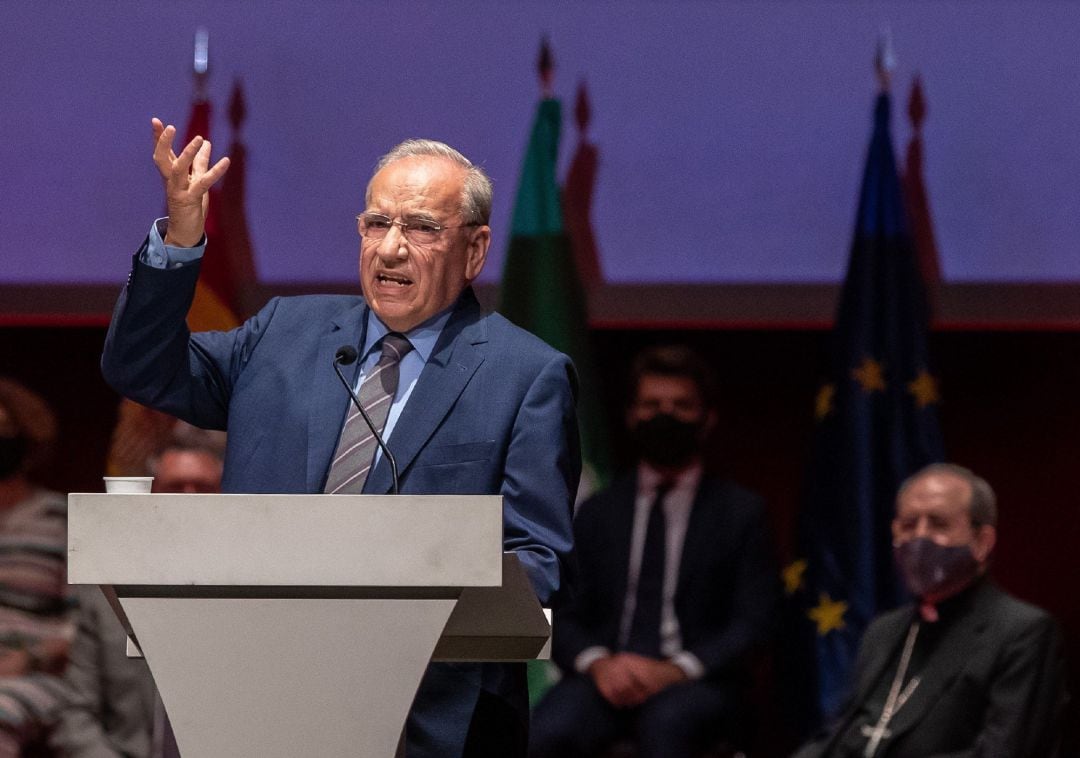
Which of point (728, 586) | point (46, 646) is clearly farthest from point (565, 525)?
point (728, 586)

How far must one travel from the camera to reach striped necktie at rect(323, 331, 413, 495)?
6.66 feet

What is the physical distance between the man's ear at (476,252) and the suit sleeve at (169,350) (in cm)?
31

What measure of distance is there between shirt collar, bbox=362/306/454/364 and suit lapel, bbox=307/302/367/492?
0.03ft

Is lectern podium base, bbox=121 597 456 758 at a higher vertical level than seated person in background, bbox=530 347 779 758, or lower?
higher

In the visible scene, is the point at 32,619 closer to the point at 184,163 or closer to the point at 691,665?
the point at 691,665

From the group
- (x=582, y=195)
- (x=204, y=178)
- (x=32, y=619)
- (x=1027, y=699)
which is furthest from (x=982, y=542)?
(x=204, y=178)

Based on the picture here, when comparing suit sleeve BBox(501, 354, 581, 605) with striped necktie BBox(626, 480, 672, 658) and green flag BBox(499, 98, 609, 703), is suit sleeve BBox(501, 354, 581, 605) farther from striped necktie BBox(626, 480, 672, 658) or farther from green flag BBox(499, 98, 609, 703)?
green flag BBox(499, 98, 609, 703)

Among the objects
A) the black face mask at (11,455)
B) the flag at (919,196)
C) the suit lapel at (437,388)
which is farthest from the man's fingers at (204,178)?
the flag at (919,196)

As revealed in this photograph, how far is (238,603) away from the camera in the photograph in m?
1.60

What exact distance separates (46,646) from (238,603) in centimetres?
251

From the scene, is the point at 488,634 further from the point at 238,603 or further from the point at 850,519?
the point at 850,519

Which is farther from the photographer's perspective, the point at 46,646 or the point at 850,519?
the point at 850,519

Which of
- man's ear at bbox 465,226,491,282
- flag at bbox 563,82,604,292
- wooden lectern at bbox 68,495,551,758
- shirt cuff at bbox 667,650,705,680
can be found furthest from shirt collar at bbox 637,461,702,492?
wooden lectern at bbox 68,495,551,758

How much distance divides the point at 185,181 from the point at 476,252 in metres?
0.50
